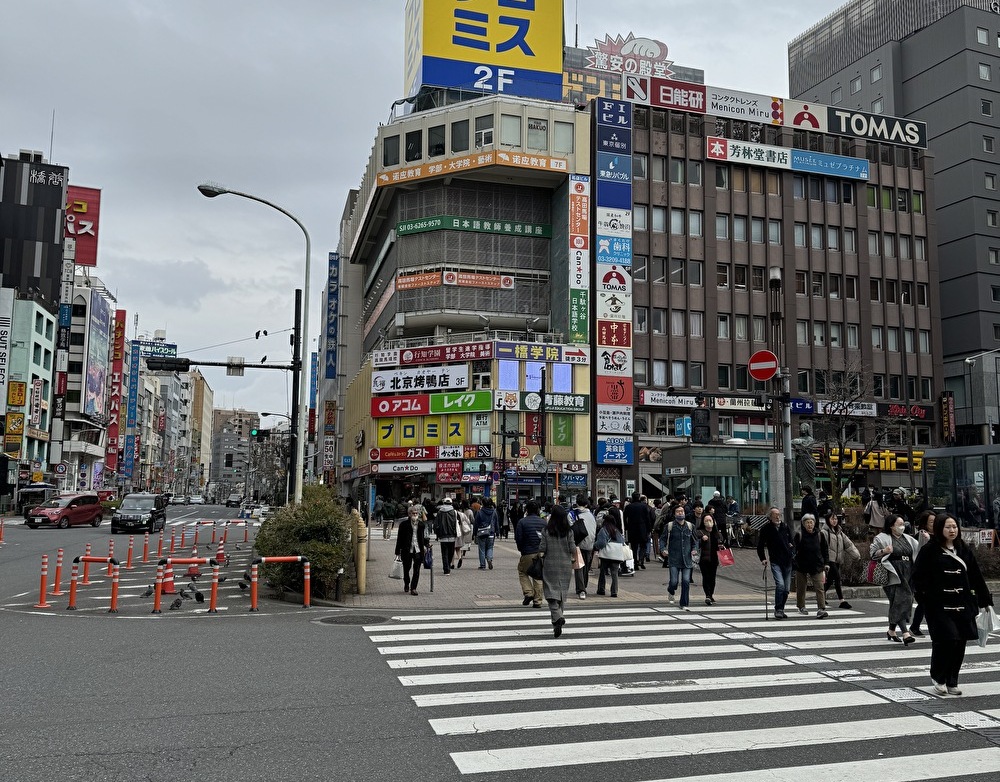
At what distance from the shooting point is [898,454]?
58062 mm

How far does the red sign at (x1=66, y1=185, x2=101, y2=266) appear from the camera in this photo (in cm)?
7906

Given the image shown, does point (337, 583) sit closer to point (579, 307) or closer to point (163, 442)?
point (579, 307)

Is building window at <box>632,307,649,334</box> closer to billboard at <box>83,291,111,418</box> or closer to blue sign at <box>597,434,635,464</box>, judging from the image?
blue sign at <box>597,434,635,464</box>

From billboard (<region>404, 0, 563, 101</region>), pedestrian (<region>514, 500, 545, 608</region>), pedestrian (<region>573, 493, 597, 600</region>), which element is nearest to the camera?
pedestrian (<region>514, 500, 545, 608</region>)

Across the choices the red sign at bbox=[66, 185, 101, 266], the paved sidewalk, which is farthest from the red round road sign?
the red sign at bbox=[66, 185, 101, 266]

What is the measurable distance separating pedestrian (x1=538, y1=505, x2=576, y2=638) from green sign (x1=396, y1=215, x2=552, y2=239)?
48134mm

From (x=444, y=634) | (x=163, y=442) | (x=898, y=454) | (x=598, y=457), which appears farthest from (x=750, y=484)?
(x=163, y=442)

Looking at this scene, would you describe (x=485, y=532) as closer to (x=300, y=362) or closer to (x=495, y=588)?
(x=495, y=588)

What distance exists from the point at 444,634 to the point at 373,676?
3180mm

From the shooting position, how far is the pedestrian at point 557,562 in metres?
11.6

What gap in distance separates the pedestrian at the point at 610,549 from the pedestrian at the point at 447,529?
4.31 metres

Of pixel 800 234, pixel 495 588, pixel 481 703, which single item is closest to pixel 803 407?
pixel 800 234

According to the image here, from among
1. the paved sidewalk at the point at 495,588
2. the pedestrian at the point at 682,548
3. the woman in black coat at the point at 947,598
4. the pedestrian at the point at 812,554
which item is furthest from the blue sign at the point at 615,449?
the woman in black coat at the point at 947,598

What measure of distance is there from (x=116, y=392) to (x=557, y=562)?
87.9 m
